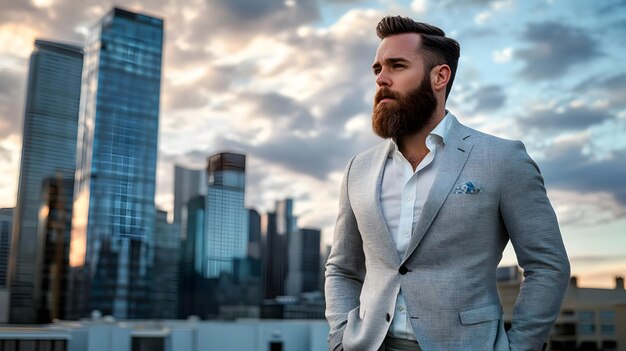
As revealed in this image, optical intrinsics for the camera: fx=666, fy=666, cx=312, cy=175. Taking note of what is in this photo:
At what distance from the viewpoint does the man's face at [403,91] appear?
5.62ft

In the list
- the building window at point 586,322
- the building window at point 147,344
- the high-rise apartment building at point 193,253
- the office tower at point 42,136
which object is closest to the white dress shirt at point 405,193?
the building window at point 586,322

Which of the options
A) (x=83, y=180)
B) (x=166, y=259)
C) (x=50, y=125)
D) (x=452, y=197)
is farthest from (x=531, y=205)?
(x=166, y=259)

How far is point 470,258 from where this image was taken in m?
1.57

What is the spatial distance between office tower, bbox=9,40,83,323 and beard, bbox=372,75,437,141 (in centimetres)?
7547

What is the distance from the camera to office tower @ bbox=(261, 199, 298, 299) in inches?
4496

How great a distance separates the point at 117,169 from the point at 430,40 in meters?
109

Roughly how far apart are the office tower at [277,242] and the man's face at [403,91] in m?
112

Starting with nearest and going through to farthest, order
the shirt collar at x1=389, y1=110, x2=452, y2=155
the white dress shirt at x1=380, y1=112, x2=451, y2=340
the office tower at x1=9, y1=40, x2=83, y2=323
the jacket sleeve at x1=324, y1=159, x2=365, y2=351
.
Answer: the white dress shirt at x1=380, y1=112, x2=451, y2=340 → the shirt collar at x1=389, y1=110, x2=452, y2=155 → the jacket sleeve at x1=324, y1=159, x2=365, y2=351 → the office tower at x1=9, y1=40, x2=83, y2=323

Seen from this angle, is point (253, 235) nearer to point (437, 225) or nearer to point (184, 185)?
point (184, 185)

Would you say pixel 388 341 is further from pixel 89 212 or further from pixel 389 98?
pixel 89 212

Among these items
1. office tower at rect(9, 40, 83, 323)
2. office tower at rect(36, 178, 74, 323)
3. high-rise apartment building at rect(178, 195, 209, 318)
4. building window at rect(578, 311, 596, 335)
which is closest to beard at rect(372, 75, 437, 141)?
building window at rect(578, 311, 596, 335)

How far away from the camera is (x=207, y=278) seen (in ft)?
428

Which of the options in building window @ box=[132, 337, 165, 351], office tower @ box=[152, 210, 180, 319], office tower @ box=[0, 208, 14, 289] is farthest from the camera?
office tower @ box=[152, 210, 180, 319]

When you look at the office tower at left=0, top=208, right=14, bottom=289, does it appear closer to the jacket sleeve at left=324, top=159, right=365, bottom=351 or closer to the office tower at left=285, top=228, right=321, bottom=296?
the jacket sleeve at left=324, top=159, right=365, bottom=351
